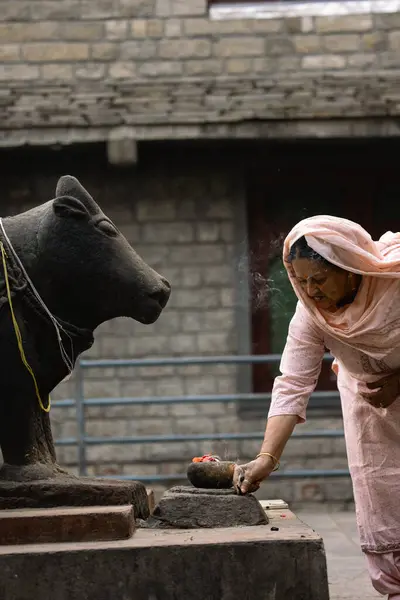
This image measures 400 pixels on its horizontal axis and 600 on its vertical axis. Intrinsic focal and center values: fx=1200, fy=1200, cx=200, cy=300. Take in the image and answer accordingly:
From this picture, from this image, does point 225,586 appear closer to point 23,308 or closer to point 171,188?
point 23,308

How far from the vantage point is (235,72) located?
10.0m

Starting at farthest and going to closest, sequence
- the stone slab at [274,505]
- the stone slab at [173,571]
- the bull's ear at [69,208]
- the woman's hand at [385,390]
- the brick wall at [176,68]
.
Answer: the brick wall at [176,68] → the stone slab at [274,505] → the bull's ear at [69,208] → the woman's hand at [385,390] → the stone slab at [173,571]

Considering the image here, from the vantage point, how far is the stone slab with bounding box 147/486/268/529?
3713 mm

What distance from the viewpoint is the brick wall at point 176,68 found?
9797 millimetres

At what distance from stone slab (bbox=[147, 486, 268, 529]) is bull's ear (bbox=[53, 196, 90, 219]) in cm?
94

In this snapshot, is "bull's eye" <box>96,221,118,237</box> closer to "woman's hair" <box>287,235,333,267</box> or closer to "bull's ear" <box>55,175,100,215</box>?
"bull's ear" <box>55,175,100,215</box>

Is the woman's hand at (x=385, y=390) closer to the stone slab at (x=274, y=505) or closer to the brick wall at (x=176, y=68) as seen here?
the stone slab at (x=274, y=505)

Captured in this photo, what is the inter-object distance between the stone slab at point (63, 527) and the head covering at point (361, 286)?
86cm

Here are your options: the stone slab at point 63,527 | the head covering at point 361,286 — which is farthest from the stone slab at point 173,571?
the head covering at point 361,286

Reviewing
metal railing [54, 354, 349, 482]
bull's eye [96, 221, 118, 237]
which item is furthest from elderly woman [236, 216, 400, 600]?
metal railing [54, 354, 349, 482]

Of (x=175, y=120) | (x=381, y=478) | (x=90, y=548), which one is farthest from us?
(x=175, y=120)

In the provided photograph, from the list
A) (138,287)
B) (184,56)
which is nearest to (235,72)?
(184,56)

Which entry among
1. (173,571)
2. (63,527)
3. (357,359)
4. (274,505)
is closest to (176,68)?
(274,505)

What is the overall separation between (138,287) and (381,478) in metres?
0.98
